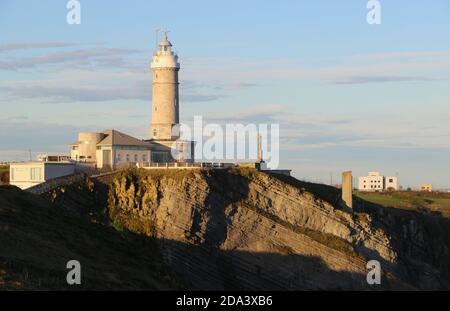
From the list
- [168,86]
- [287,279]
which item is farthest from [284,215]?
[168,86]

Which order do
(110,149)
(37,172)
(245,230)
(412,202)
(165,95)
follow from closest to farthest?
1. (245,230)
2. (37,172)
3. (110,149)
4. (165,95)
5. (412,202)

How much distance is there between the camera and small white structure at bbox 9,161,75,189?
83.0 meters

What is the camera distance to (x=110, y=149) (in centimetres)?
9031

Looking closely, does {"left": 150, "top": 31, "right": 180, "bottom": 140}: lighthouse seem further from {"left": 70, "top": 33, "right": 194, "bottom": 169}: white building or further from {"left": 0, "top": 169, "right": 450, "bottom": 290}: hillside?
{"left": 0, "top": 169, "right": 450, "bottom": 290}: hillside

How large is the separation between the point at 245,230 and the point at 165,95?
19853 mm

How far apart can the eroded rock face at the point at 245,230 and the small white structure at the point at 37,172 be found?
5.60 metres

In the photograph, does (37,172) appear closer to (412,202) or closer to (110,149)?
(110,149)

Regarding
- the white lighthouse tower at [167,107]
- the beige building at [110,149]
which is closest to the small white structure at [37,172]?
the beige building at [110,149]

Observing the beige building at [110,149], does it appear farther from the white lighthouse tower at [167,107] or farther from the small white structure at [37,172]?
the small white structure at [37,172]

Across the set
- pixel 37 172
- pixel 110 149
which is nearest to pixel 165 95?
pixel 110 149

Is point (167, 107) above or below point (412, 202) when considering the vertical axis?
above

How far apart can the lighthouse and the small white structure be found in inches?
550

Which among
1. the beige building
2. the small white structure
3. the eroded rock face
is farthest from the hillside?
the beige building

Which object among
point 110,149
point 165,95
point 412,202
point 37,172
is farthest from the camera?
point 412,202
